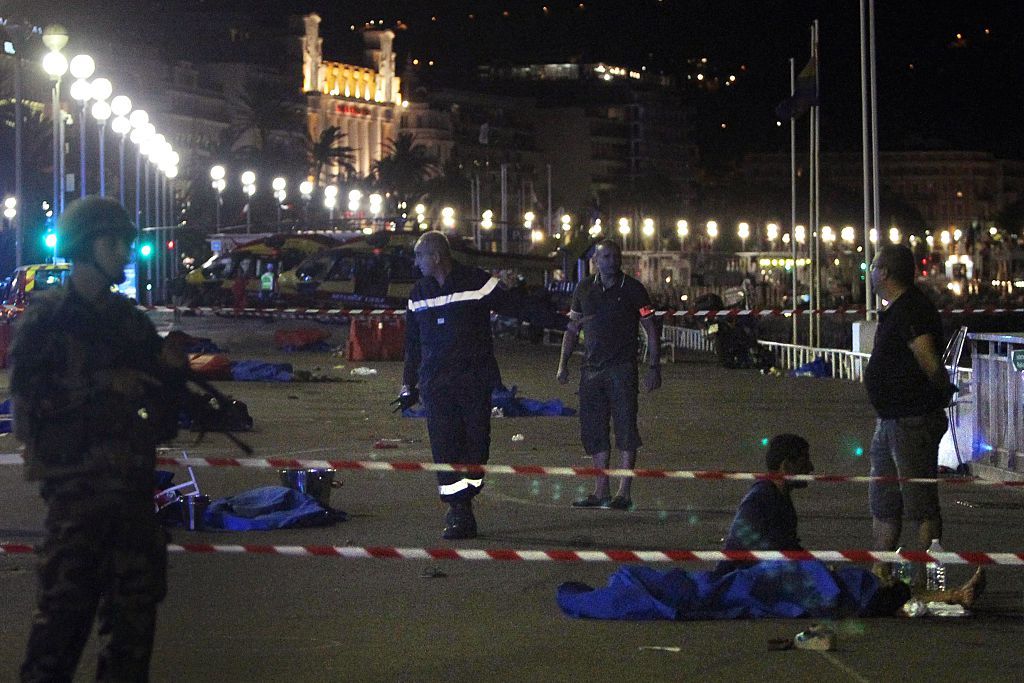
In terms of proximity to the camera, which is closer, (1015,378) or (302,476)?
(302,476)

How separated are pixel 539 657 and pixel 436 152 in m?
155

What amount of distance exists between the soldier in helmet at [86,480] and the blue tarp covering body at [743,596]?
311 centimetres

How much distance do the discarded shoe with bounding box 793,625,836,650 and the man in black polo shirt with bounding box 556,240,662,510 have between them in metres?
4.62

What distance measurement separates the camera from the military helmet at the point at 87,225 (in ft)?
20.7

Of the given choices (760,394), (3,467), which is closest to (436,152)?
(760,394)

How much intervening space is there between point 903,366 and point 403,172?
5117 inches

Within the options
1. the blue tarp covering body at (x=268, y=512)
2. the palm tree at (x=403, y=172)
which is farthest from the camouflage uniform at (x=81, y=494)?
the palm tree at (x=403, y=172)

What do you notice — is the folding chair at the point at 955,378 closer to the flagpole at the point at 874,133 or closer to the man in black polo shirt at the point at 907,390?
the man in black polo shirt at the point at 907,390

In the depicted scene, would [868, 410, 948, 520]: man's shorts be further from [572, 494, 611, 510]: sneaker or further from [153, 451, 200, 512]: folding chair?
[153, 451, 200, 512]: folding chair

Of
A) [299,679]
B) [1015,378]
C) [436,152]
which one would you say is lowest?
[299,679]

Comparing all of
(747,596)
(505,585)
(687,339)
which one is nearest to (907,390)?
(747,596)

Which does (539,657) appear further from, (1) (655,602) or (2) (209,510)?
(2) (209,510)

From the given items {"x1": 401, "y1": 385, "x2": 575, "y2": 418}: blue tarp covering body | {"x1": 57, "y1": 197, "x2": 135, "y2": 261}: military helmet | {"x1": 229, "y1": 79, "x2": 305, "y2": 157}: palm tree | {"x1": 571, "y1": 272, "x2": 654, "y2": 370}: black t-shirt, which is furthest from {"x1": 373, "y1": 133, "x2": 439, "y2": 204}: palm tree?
{"x1": 57, "y1": 197, "x2": 135, "y2": 261}: military helmet

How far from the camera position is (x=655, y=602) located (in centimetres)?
880
